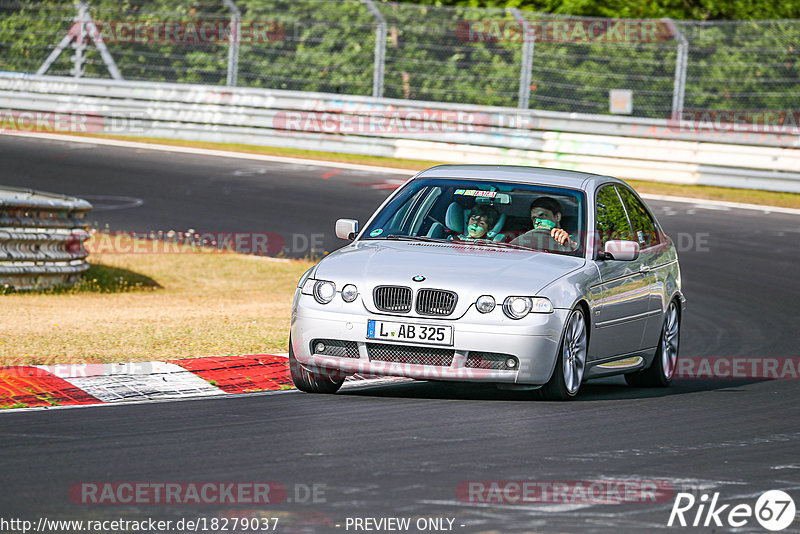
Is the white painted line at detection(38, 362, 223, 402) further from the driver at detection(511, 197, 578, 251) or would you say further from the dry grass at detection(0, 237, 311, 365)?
the driver at detection(511, 197, 578, 251)

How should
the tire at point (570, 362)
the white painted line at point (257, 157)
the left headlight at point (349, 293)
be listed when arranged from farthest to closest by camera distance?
the white painted line at point (257, 157) → the tire at point (570, 362) → the left headlight at point (349, 293)

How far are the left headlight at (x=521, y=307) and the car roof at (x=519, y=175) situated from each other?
1.56m

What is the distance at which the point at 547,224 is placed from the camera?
9.71 m

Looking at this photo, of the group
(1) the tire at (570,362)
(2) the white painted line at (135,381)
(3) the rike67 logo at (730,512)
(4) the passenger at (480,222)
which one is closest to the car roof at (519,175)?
(4) the passenger at (480,222)

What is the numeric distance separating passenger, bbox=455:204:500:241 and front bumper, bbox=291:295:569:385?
1237mm

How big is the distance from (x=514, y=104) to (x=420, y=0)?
7.98 m

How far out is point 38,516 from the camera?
5.44 m

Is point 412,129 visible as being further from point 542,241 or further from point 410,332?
point 410,332

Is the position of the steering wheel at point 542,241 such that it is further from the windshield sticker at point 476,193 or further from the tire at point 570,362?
the tire at point 570,362

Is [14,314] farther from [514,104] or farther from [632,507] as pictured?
[514,104]

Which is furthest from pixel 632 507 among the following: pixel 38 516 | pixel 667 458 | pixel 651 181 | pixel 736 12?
pixel 736 12

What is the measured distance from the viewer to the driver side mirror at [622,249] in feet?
31.0

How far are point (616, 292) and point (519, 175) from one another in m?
1.09

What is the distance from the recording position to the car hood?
28.0 feet
